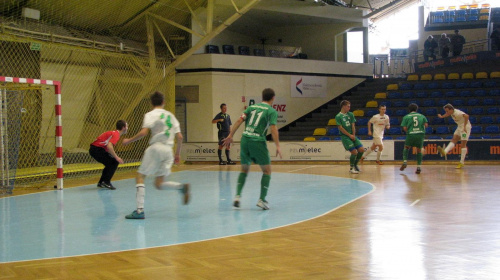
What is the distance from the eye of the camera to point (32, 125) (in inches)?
640

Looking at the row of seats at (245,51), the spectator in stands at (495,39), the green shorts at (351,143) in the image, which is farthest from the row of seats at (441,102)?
the green shorts at (351,143)

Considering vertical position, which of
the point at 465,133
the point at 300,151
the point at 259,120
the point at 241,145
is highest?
the point at 259,120

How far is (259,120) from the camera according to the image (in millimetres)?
8742

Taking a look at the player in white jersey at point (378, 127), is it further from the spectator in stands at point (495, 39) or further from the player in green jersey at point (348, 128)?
the spectator in stands at point (495, 39)

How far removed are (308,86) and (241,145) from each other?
1757cm

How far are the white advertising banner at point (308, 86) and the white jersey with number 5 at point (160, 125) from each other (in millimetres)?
17781

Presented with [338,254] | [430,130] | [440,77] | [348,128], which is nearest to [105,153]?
[348,128]

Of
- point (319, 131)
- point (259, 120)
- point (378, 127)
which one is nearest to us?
point (259, 120)

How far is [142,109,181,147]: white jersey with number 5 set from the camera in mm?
7879

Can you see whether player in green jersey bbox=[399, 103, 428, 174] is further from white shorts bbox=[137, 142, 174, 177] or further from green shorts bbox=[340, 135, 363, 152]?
white shorts bbox=[137, 142, 174, 177]

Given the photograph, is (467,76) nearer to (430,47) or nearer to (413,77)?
(413,77)

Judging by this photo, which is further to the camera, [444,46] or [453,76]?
[444,46]

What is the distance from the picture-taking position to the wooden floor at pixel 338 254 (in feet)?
16.5

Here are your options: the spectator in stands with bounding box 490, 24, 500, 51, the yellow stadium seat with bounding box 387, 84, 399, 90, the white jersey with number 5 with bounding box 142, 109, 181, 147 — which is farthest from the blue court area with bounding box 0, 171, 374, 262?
the spectator in stands with bounding box 490, 24, 500, 51
